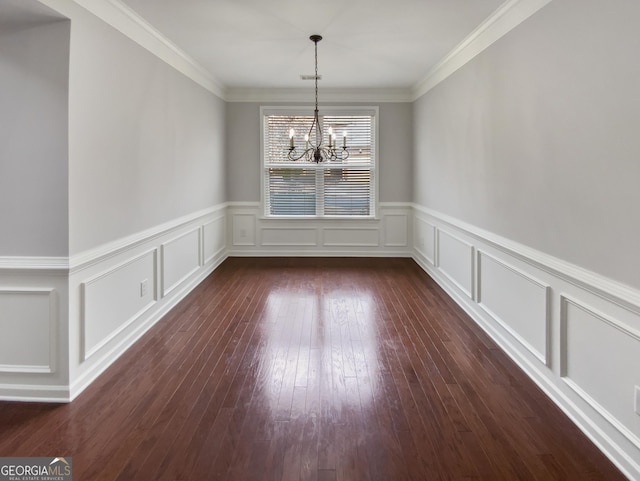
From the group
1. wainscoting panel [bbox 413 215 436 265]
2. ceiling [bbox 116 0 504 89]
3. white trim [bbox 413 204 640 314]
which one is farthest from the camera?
wainscoting panel [bbox 413 215 436 265]

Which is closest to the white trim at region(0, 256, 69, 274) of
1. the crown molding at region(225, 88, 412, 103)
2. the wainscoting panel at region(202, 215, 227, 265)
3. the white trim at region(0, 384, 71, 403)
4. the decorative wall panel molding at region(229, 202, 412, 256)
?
the white trim at region(0, 384, 71, 403)

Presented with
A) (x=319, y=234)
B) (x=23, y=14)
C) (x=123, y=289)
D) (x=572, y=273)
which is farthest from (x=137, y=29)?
(x=319, y=234)

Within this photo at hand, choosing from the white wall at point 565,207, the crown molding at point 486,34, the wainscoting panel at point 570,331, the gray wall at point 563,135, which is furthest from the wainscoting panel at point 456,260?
the crown molding at point 486,34

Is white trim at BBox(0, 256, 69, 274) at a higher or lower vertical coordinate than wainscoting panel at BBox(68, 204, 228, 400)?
higher

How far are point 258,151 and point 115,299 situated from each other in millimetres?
4215

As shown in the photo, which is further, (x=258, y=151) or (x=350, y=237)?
(x=350, y=237)

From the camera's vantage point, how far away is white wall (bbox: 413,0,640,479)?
201 cm

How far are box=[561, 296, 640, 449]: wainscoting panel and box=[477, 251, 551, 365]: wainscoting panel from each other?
230 mm

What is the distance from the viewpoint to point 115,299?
3.22 m

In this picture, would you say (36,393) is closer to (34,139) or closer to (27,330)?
(27,330)

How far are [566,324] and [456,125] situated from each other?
273 centimetres


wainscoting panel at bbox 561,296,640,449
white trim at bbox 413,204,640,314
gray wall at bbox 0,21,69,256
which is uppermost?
gray wall at bbox 0,21,69,256

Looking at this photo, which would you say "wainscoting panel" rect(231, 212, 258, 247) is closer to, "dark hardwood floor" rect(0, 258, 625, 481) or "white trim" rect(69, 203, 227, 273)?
"white trim" rect(69, 203, 227, 273)

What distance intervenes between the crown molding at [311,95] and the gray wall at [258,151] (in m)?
0.08
